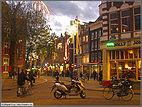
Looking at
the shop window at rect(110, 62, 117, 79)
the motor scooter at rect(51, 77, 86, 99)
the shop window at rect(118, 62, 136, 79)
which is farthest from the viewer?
the shop window at rect(110, 62, 117, 79)

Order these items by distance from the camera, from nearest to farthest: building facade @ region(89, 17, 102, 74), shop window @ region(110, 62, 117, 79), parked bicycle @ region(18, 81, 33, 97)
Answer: parked bicycle @ region(18, 81, 33, 97) → shop window @ region(110, 62, 117, 79) → building facade @ region(89, 17, 102, 74)

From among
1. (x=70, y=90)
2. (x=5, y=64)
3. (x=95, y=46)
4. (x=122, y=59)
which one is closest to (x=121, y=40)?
(x=122, y=59)

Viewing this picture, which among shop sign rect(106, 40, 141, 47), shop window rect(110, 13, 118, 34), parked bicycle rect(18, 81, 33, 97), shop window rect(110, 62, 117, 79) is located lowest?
parked bicycle rect(18, 81, 33, 97)

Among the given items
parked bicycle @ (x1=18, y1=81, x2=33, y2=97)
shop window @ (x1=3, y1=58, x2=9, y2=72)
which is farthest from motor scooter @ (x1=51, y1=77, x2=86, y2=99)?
shop window @ (x1=3, y1=58, x2=9, y2=72)

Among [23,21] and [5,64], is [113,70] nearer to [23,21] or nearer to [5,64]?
[23,21]

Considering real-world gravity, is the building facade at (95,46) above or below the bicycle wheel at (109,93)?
above

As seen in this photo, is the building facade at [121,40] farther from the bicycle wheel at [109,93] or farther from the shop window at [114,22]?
the bicycle wheel at [109,93]

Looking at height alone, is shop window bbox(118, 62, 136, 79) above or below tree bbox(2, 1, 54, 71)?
below

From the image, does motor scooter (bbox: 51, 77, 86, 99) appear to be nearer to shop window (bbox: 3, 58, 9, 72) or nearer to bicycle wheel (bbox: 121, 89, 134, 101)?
bicycle wheel (bbox: 121, 89, 134, 101)

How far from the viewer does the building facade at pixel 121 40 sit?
1956 centimetres

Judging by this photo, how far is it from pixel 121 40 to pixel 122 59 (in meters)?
2.01

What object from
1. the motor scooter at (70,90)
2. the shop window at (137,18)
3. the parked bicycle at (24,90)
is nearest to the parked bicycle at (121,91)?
the motor scooter at (70,90)

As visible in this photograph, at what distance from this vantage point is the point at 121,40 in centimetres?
2038

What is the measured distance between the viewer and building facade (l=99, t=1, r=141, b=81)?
19.6m
